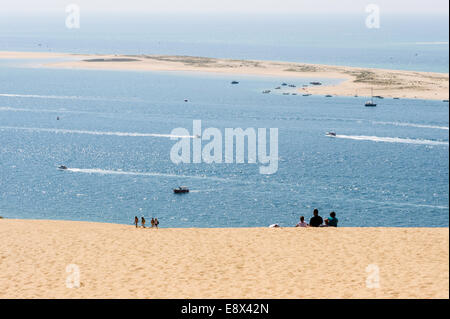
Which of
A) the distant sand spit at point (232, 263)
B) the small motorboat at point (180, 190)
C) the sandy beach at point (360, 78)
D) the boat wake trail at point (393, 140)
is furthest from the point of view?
the sandy beach at point (360, 78)

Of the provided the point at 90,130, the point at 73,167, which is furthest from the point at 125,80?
the point at 73,167

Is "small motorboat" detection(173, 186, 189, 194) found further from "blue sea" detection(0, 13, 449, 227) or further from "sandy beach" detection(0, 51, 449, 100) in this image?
"sandy beach" detection(0, 51, 449, 100)

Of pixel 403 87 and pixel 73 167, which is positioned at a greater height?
pixel 403 87

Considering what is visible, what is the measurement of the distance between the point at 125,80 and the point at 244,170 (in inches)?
3890

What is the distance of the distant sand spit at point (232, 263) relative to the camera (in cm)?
2143

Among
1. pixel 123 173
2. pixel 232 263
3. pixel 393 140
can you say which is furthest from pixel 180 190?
pixel 232 263

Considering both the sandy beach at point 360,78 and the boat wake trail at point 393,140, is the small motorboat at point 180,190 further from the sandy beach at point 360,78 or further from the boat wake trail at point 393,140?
the sandy beach at point 360,78

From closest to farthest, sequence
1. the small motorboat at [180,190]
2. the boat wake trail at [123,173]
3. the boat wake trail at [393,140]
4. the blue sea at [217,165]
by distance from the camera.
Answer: the blue sea at [217,165], the small motorboat at [180,190], the boat wake trail at [123,173], the boat wake trail at [393,140]

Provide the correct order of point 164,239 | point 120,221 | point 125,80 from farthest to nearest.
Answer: point 125,80
point 120,221
point 164,239

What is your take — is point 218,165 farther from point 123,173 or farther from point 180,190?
point 180,190

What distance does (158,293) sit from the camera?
21.7 m

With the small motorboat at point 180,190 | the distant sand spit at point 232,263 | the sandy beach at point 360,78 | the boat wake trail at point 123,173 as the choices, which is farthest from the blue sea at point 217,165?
the distant sand spit at point 232,263

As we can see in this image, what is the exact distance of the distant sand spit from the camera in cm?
2143
